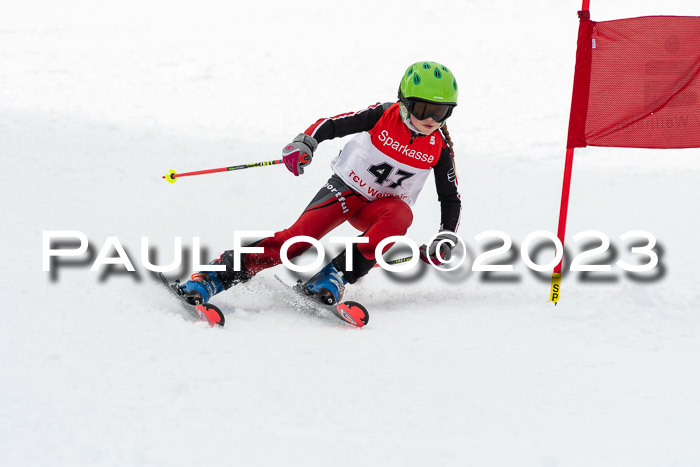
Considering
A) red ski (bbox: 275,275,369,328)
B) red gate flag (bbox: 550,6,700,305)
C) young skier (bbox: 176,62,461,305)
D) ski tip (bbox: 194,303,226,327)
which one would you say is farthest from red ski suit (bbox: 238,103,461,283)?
red gate flag (bbox: 550,6,700,305)

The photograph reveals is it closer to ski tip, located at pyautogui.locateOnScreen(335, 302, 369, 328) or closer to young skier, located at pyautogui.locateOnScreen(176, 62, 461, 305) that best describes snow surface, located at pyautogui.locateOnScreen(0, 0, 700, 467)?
ski tip, located at pyautogui.locateOnScreen(335, 302, 369, 328)

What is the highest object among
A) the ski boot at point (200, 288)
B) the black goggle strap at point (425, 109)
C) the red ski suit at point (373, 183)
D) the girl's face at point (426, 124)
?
the black goggle strap at point (425, 109)

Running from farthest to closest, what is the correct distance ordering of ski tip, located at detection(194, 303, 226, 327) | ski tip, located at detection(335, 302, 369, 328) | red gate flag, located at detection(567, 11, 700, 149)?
1. red gate flag, located at detection(567, 11, 700, 149)
2. ski tip, located at detection(335, 302, 369, 328)
3. ski tip, located at detection(194, 303, 226, 327)

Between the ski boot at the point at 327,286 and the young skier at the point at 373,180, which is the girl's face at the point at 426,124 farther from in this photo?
the ski boot at the point at 327,286

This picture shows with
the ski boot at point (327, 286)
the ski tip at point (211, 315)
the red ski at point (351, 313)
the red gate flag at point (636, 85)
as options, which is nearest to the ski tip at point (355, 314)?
the red ski at point (351, 313)

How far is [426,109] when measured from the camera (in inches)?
163

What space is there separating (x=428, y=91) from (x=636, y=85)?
48.2 inches

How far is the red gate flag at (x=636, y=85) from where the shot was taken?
4.27 meters

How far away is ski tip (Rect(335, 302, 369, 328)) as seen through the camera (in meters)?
4.00

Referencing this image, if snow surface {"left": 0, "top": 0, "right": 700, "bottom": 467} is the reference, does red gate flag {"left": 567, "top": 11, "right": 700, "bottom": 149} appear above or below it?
above

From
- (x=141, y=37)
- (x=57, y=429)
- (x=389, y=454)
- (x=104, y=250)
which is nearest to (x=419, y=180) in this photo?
(x=104, y=250)

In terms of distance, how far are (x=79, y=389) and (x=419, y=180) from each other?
2.41 m

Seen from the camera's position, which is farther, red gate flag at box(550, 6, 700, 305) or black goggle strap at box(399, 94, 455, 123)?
red gate flag at box(550, 6, 700, 305)

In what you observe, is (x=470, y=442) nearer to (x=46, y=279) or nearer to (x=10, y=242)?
(x=46, y=279)
